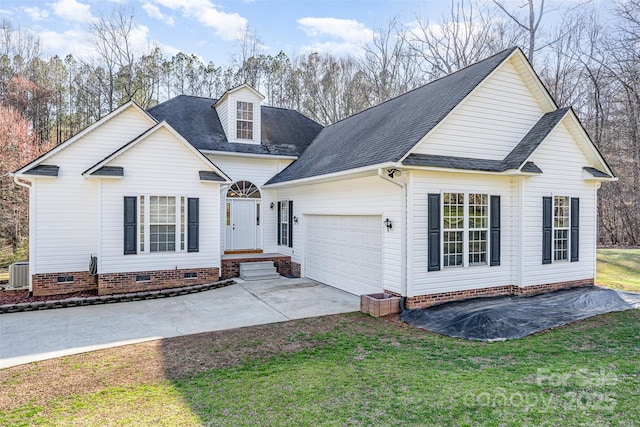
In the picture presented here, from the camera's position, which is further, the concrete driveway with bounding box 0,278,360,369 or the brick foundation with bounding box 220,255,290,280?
the brick foundation with bounding box 220,255,290,280

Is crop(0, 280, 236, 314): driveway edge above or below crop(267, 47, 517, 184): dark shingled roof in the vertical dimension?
below

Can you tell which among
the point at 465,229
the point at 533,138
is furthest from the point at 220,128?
the point at 533,138

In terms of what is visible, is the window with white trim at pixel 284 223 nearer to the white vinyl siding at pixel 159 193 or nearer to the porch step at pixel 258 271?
the porch step at pixel 258 271

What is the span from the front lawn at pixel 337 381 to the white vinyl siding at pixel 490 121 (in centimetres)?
425

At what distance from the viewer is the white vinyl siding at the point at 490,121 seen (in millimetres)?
8742

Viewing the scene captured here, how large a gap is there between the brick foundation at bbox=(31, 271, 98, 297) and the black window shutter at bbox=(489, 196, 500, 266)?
10.7m

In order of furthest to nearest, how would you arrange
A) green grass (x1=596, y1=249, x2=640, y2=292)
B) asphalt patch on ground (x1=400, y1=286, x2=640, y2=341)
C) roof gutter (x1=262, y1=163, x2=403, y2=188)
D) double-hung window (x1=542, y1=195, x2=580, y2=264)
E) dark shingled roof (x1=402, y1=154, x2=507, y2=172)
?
green grass (x1=596, y1=249, x2=640, y2=292)
double-hung window (x1=542, y1=195, x2=580, y2=264)
dark shingled roof (x1=402, y1=154, x2=507, y2=172)
roof gutter (x1=262, y1=163, x2=403, y2=188)
asphalt patch on ground (x1=400, y1=286, x2=640, y2=341)

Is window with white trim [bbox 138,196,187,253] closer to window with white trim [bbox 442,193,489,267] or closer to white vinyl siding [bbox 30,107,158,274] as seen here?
white vinyl siding [bbox 30,107,158,274]

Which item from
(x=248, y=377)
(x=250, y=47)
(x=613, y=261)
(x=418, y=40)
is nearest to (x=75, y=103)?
(x=250, y=47)

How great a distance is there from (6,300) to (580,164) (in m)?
15.4

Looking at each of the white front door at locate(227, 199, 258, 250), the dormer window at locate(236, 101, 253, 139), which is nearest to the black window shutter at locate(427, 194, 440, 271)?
the white front door at locate(227, 199, 258, 250)

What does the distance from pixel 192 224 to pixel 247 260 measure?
7.88ft

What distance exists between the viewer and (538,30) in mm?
20750

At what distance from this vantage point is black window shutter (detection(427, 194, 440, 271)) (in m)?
8.37
